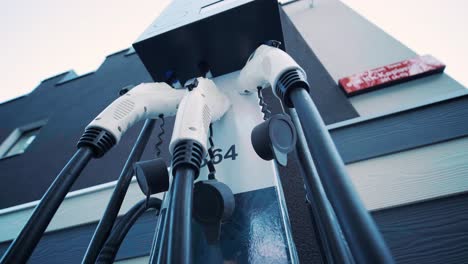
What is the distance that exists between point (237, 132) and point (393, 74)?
1.05m

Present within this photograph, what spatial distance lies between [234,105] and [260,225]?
31 centimetres

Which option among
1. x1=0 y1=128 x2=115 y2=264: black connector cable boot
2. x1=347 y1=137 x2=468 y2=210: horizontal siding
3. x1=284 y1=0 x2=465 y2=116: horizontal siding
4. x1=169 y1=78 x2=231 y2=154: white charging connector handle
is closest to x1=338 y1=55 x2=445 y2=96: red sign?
x1=284 y1=0 x2=465 y2=116: horizontal siding

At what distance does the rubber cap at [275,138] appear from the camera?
1.04 feet

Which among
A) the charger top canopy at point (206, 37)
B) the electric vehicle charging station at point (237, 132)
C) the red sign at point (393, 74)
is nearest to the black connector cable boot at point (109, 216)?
the electric vehicle charging station at point (237, 132)

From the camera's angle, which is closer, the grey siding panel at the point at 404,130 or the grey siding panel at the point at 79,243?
the grey siding panel at the point at 404,130

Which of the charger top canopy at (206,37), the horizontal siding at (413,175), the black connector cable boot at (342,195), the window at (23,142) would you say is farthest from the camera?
the window at (23,142)

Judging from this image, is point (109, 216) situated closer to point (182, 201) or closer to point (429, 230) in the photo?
point (182, 201)

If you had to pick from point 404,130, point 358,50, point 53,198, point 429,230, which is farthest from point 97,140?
point 358,50

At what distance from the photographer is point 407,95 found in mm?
1127

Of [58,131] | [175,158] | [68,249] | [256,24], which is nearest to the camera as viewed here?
[175,158]

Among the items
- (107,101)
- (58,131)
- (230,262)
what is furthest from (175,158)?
(58,131)

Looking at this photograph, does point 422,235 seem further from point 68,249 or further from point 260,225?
point 68,249

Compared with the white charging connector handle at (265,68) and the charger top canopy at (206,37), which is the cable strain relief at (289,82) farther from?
the charger top canopy at (206,37)

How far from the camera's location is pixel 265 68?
1.37 ft
